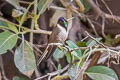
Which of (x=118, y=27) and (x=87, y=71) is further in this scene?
(x=118, y=27)

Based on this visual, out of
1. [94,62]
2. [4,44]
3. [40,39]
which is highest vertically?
[4,44]

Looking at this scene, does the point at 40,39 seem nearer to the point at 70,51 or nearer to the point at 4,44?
the point at 4,44

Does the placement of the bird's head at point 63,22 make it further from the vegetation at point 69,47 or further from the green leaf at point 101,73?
the green leaf at point 101,73

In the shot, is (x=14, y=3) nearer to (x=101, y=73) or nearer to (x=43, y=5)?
(x=43, y=5)

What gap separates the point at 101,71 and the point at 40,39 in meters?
0.84

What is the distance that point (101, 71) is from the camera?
97cm

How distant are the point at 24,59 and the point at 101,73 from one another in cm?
30

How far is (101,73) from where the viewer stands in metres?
0.97

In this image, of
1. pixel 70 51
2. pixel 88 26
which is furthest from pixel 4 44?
pixel 88 26

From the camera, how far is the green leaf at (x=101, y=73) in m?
0.95

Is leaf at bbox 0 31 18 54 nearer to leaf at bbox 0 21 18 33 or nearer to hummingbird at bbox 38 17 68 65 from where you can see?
leaf at bbox 0 21 18 33

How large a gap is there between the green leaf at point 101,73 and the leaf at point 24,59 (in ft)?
0.76

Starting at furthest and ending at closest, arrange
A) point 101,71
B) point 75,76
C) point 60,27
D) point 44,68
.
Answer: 1. point 44,68
2. point 60,27
3. point 101,71
4. point 75,76

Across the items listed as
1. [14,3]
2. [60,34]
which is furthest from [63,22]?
[14,3]
